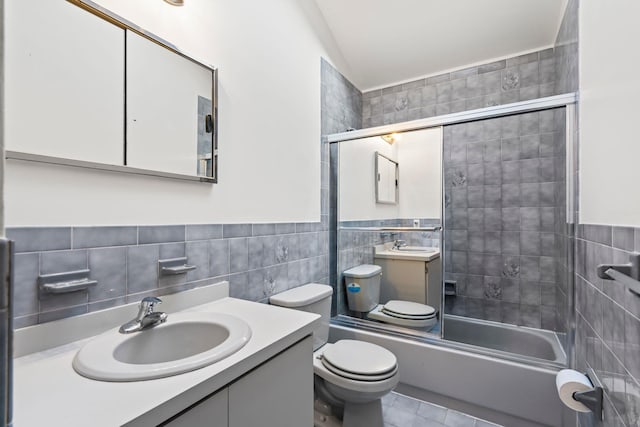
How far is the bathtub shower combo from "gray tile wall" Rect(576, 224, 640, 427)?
67 centimetres

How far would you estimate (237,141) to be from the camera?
151 cm

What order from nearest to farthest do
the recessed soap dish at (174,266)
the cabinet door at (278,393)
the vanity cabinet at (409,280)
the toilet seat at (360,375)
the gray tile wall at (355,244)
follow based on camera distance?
the cabinet door at (278,393)
the recessed soap dish at (174,266)
the toilet seat at (360,375)
the vanity cabinet at (409,280)
the gray tile wall at (355,244)

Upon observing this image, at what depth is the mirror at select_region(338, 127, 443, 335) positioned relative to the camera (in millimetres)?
2268

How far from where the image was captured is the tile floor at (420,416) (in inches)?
64.7

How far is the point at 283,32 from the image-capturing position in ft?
6.20

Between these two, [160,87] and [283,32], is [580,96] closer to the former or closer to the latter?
[283,32]

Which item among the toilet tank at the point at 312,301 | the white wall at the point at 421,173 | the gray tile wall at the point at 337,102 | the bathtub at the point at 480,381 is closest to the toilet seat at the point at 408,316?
the bathtub at the point at 480,381

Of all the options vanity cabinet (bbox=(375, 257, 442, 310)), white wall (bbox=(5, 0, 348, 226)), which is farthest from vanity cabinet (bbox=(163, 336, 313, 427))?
vanity cabinet (bbox=(375, 257, 442, 310))

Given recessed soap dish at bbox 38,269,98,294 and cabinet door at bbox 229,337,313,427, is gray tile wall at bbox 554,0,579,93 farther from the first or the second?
recessed soap dish at bbox 38,269,98,294

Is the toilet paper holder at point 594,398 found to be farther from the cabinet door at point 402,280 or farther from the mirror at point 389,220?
the cabinet door at point 402,280

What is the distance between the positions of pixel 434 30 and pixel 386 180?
1.23 m

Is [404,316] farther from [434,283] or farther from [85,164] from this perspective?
[85,164]

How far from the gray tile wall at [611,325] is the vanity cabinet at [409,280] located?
96 centimetres

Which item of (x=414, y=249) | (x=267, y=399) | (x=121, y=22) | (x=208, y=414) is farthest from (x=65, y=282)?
(x=414, y=249)
